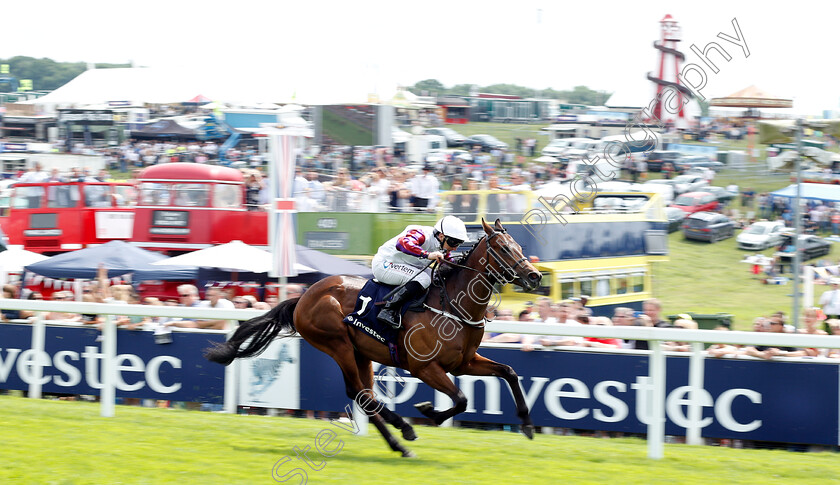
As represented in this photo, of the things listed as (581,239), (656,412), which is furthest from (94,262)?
(656,412)

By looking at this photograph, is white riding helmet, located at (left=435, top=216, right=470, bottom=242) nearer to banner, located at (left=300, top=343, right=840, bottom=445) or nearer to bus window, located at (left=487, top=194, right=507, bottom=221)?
banner, located at (left=300, top=343, right=840, bottom=445)

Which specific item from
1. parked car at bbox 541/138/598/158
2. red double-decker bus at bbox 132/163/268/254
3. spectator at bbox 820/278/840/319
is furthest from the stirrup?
parked car at bbox 541/138/598/158

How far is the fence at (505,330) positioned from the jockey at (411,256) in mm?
602

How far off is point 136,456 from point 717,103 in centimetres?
773

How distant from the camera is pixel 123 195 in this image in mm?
14359

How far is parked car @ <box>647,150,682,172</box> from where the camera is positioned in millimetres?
26594

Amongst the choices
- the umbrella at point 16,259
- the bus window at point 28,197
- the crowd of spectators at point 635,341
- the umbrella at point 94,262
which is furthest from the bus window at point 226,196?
the crowd of spectators at point 635,341

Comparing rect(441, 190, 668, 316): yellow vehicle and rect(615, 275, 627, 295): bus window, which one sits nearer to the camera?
rect(441, 190, 668, 316): yellow vehicle

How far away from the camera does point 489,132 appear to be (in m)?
40.5

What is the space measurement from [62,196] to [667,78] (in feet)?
31.4

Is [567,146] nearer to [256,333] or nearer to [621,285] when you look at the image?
[621,285]

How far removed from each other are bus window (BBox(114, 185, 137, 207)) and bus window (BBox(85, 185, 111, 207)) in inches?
5.5

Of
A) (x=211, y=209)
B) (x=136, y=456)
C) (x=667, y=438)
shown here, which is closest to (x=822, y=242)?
(x=211, y=209)

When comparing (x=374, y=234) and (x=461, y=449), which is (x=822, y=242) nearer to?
(x=374, y=234)
